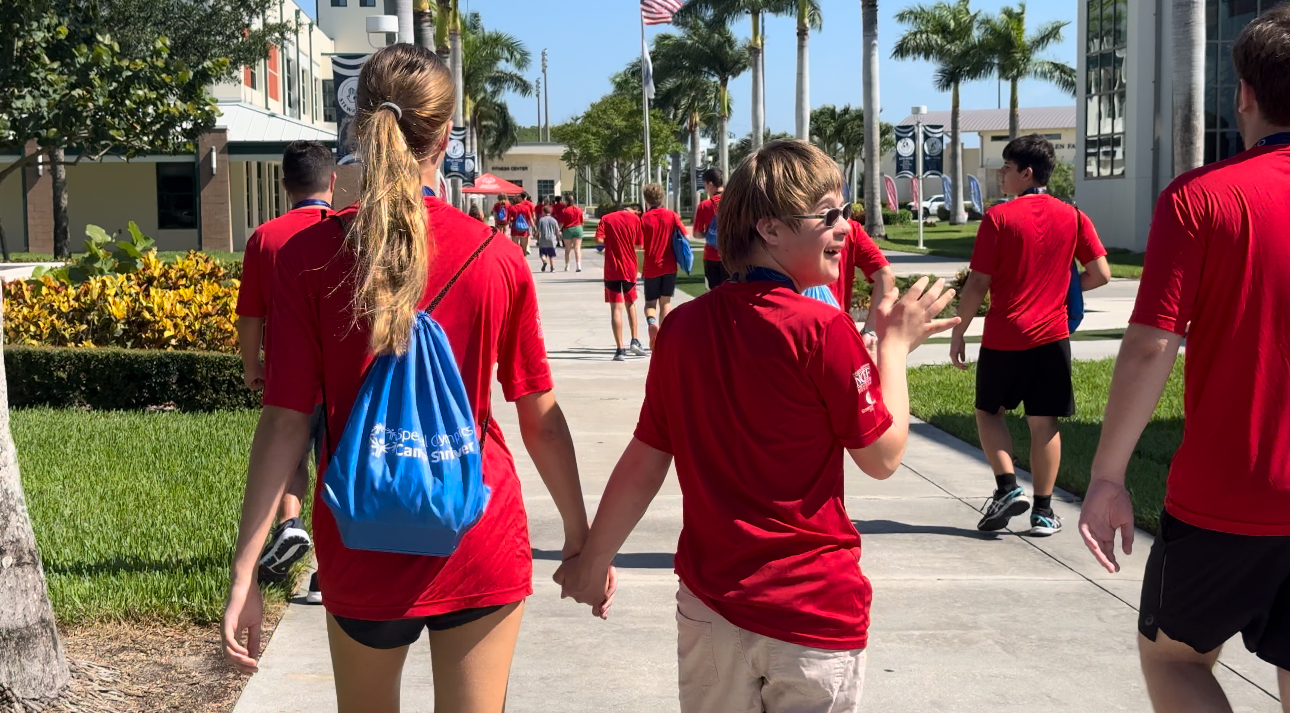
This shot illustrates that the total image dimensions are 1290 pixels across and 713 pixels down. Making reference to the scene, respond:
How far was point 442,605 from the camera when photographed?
238cm

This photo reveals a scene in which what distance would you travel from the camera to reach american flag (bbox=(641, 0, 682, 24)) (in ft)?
117

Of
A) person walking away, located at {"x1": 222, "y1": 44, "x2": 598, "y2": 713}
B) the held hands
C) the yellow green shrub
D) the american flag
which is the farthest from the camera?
the american flag

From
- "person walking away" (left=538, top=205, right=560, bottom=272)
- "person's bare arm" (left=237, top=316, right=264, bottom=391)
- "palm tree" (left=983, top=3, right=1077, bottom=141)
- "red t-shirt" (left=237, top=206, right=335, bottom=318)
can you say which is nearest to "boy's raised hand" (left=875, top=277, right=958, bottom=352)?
"red t-shirt" (left=237, top=206, right=335, bottom=318)

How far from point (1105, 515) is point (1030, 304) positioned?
352 cm

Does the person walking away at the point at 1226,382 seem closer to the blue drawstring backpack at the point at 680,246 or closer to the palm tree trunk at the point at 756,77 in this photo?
the blue drawstring backpack at the point at 680,246

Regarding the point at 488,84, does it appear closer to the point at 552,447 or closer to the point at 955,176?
the point at 955,176

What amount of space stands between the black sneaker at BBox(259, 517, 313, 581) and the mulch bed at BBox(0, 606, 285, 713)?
0.18 meters

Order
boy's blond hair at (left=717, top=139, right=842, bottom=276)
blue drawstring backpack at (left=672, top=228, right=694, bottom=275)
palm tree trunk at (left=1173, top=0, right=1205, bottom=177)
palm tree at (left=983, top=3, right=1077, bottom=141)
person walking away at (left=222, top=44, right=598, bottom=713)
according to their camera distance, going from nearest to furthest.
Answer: person walking away at (left=222, top=44, right=598, bottom=713), boy's blond hair at (left=717, top=139, right=842, bottom=276), blue drawstring backpack at (left=672, top=228, right=694, bottom=275), palm tree trunk at (left=1173, top=0, right=1205, bottom=177), palm tree at (left=983, top=3, right=1077, bottom=141)

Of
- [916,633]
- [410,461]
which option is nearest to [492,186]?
[916,633]

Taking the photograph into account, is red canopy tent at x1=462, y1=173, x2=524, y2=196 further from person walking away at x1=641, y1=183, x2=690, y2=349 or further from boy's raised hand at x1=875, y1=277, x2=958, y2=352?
boy's raised hand at x1=875, y1=277, x2=958, y2=352

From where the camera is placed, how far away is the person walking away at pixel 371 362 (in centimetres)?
237

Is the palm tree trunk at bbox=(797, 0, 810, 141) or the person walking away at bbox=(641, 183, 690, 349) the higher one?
the palm tree trunk at bbox=(797, 0, 810, 141)

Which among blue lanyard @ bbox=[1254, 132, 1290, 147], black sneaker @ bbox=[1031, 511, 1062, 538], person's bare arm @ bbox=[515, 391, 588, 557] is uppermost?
blue lanyard @ bbox=[1254, 132, 1290, 147]

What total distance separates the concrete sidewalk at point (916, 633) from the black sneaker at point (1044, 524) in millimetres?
86
